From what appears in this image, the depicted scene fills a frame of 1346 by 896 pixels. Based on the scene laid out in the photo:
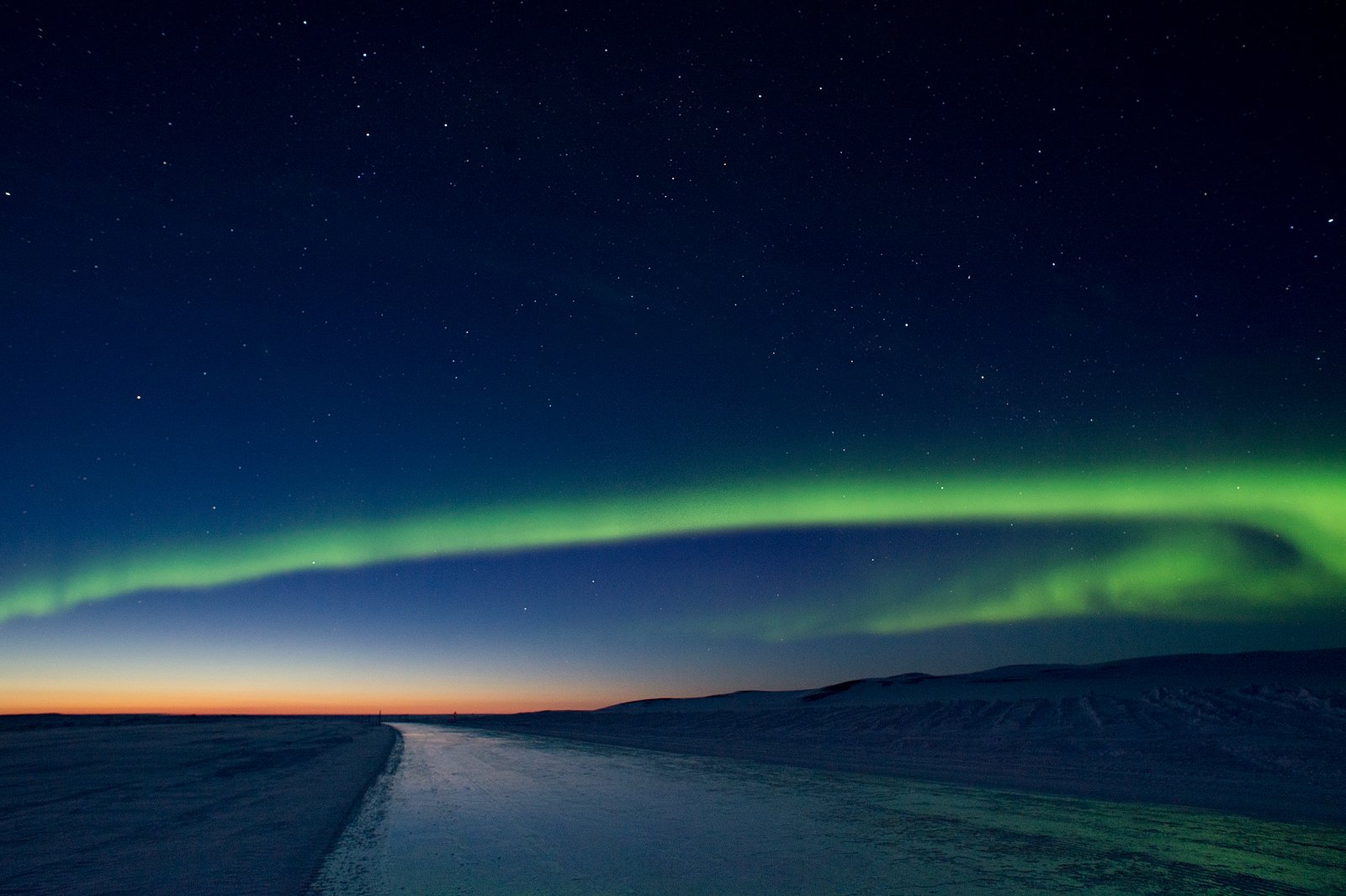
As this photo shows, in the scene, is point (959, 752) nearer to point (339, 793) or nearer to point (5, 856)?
point (339, 793)

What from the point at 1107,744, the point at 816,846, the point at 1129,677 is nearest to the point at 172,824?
the point at 816,846

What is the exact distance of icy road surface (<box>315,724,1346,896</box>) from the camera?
7238mm

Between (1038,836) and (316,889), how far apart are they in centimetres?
786

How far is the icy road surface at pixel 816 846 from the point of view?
724 centimetres

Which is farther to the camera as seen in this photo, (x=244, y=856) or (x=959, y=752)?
(x=959, y=752)

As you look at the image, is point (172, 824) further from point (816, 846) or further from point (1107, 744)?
point (1107, 744)

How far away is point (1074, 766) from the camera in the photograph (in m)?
18.3

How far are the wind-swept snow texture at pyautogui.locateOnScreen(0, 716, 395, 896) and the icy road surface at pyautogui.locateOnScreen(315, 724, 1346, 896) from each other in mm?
809

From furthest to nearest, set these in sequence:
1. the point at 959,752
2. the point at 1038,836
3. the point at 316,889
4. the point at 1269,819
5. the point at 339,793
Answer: the point at 959,752
the point at 339,793
the point at 1269,819
the point at 1038,836
the point at 316,889

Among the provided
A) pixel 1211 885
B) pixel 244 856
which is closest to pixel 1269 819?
pixel 1211 885

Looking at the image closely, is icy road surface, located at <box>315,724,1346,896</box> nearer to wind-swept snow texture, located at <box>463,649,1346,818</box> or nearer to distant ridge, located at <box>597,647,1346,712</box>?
wind-swept snow texture, located at <box>463,649,1346,818</box>

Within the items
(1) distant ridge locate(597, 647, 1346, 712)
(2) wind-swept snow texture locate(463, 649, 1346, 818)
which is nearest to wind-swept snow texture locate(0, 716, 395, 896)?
(2) wind-swept snow texture locate(463, 649, 1346, 818)

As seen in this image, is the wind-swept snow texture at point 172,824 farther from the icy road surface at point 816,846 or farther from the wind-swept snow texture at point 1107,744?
the wind-swept snow texture at point 1107,744

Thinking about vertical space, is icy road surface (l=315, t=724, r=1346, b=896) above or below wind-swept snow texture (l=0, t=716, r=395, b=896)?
above
